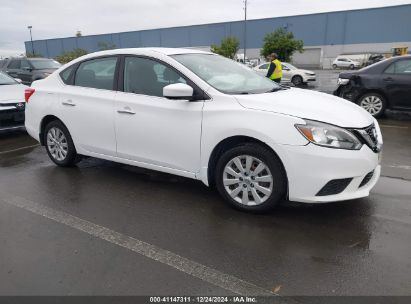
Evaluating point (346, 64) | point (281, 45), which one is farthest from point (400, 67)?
point (346, 64)

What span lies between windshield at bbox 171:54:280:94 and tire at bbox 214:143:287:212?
0.71m

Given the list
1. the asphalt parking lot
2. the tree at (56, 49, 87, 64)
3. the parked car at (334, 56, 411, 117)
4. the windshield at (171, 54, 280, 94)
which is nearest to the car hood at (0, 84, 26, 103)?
the asphalt parking lot

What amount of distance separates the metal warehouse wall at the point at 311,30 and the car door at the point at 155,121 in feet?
198

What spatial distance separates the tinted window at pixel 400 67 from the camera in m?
8.14

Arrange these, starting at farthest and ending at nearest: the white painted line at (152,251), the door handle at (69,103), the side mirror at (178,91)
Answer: the door handle at (69,103), the side mirror at (178,91), the white painted line at (152,251)

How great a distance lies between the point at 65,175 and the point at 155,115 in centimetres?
187

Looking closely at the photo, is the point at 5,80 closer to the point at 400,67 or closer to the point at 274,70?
the point at 274,70

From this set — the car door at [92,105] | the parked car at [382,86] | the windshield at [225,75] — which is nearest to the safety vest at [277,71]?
the parked car at [382,86]

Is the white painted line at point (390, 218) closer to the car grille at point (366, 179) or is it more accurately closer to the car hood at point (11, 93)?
the car grille at point (366, 179)

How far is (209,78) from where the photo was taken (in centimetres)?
394

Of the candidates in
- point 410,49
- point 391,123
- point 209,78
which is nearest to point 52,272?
point 209,78

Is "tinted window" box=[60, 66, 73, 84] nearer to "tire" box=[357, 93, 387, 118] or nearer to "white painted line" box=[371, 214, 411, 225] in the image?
"white painted line" box=[371, 214, 411, 225]

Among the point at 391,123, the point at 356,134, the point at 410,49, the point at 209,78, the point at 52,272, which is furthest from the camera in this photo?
the point at 410,49

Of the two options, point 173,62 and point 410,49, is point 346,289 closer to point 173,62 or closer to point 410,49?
point 173,62
